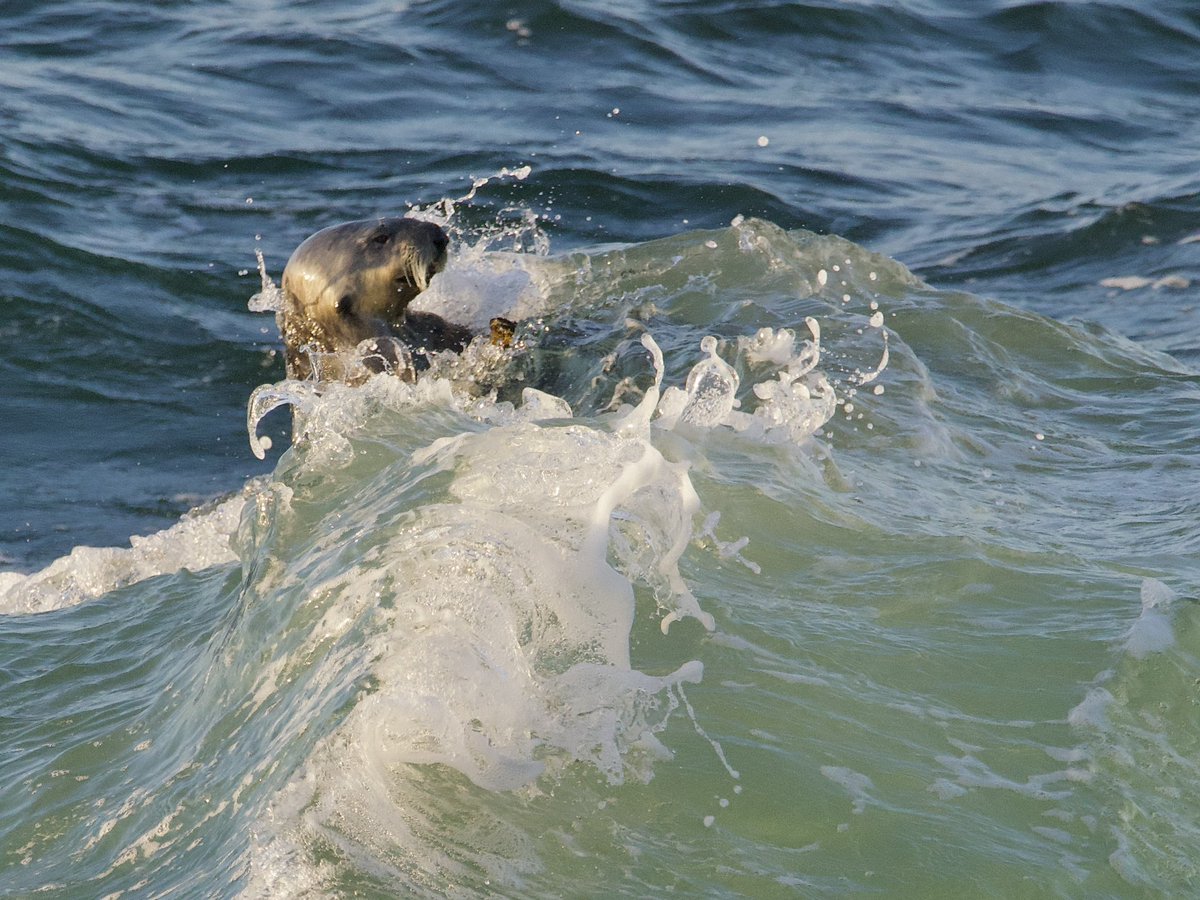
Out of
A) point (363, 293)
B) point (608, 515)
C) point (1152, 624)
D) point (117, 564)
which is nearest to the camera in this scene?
point (608, 515)

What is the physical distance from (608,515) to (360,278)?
11.2 feet

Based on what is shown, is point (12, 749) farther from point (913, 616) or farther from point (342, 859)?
point (913, 616)

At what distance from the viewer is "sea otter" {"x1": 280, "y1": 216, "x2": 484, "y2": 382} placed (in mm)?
6637

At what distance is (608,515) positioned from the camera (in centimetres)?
352

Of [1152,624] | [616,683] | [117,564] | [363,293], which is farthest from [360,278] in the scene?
[1152,624]

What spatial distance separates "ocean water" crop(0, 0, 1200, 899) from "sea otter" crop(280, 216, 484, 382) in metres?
0.34

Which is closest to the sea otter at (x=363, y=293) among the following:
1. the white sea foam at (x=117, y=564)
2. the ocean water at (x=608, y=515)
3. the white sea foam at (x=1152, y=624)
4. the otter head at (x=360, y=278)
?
the otter head at (x=360, y=278)

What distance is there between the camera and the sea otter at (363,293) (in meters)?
6.64

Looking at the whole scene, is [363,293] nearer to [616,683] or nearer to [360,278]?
[360,278]

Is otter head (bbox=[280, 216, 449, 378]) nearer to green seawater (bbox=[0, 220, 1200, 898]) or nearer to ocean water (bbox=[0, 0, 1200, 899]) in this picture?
ocean water (bbox=[0, 0, 1200, 899])

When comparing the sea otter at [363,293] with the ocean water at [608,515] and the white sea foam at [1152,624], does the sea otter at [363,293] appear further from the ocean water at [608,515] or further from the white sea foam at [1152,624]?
the white sea foam at [1152,624]

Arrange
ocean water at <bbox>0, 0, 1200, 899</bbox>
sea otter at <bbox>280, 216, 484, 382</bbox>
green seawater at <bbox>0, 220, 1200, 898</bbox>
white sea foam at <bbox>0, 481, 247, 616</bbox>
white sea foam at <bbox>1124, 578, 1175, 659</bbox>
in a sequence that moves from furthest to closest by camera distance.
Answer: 1. sea otter at <bbox>280, 216, 484, 382</bbox>
2. white sea foam at <bbox>0, 481, 247, 616</bbox>
3. white sea foam at <bbox>1124, 578, 1175, 659</bbox>
4. ocean water at <bbox>0, 0, 1200, 899</bbox>
5. green seawater at <bbox>0, 220, 1200, 898</bbox>

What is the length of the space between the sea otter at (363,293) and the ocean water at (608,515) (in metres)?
0.34

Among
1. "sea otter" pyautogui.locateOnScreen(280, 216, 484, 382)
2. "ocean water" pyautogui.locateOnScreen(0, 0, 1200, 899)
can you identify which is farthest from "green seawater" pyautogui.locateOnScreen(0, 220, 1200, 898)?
"sea otter" pyautogui.locateOnScreen(280, 216, 484, 382)
